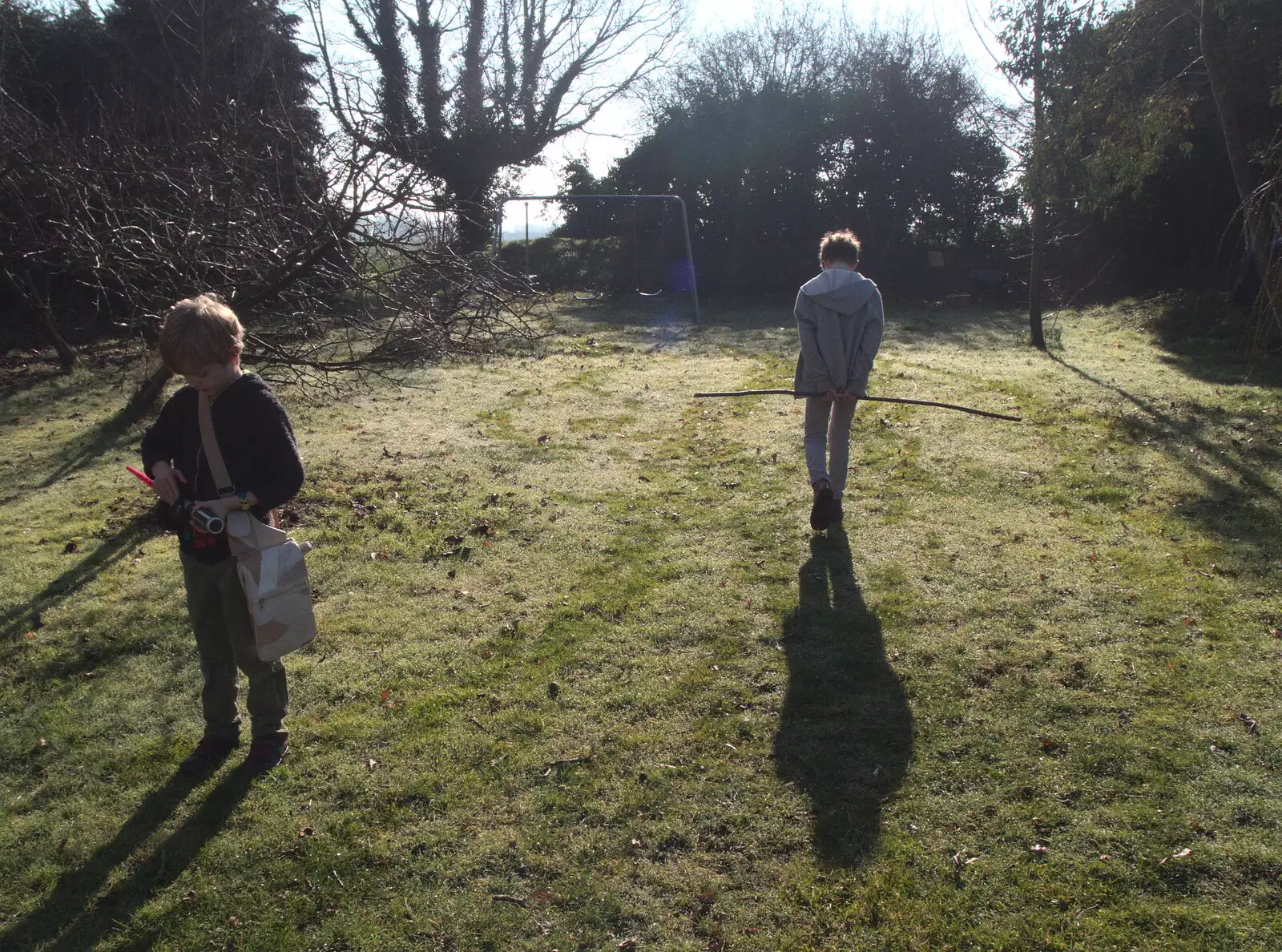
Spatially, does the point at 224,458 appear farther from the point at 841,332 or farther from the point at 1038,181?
the point at 1038,181

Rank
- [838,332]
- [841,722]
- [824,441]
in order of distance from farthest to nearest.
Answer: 1. [824,441]
2. [838,332]
3. [841,722]

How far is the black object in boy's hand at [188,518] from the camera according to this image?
314 cm

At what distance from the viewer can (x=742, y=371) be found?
13.5 meters

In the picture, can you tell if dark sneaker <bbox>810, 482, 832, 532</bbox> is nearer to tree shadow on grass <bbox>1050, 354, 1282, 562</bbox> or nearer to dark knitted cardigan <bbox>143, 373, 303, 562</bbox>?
tree shadow on grass <bbox>1050, 354, 1282, 562</bbox>

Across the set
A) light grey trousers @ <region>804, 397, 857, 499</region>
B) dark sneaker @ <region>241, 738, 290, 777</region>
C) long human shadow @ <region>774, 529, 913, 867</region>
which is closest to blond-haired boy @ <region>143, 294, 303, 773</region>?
dark sneaker @ <region>241, 738, 290, 777</region>

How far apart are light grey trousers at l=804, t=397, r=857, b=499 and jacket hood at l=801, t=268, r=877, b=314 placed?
24.5 inches

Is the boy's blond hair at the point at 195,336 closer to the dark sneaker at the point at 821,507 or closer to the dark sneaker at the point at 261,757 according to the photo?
the dark sneaker at the point at 261,757

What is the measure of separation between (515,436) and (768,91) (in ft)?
62.3

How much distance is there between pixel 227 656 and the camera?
3506 mm

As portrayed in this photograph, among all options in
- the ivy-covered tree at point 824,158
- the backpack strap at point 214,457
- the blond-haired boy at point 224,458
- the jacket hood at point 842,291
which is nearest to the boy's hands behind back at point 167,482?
the blond-haired boy at point 224,458

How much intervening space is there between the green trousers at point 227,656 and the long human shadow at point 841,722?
6.72 ft

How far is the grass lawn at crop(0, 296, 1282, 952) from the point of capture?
288 cm

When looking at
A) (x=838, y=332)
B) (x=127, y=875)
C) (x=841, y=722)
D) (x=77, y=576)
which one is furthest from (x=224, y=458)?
(x=838, y=332)

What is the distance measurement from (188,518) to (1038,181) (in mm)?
13606
